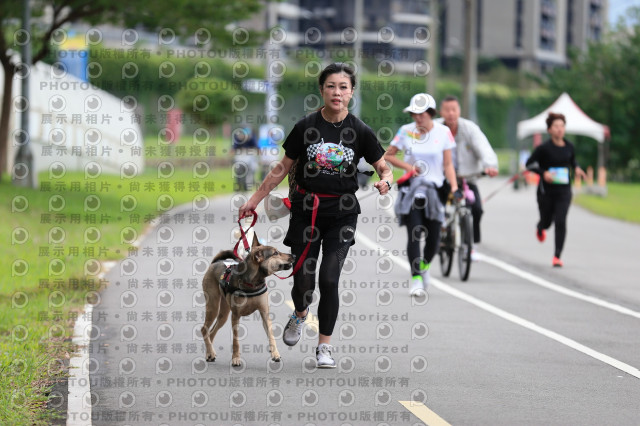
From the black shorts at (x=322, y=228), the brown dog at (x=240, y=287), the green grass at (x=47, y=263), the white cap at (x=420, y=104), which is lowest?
the green grass at (x=47, y=263)

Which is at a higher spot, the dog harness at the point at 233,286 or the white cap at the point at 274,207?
the white cap at the point at 274,207

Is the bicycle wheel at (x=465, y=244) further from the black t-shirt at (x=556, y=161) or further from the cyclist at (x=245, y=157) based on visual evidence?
the cyclist at (x=245, y=157)

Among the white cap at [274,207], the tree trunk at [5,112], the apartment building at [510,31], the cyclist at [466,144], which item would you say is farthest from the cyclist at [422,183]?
the apartment building at [510,31]

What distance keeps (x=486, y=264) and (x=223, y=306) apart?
8.34 metres

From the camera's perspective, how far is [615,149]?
49.3 metres

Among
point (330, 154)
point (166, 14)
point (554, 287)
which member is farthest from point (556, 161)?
point (166, 14)

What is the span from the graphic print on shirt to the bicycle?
5.93 meters

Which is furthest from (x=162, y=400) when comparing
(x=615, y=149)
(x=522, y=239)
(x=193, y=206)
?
(x=615, y=149)

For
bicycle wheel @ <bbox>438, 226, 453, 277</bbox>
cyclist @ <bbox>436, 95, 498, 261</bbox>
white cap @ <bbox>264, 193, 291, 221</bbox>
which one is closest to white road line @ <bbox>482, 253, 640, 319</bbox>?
bicycle wheel @ <bbox>438, 226, 453, 277</bbox>

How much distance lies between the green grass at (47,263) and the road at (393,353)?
0.33 meters

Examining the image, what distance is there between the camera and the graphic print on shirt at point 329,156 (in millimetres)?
8008

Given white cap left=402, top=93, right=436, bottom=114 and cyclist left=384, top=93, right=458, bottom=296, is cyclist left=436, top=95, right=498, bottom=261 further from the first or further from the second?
white cap left=402, top=93, right=436, bottom=114

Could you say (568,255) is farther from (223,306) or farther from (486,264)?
(223,306)

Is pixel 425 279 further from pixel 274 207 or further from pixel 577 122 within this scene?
pixel 577 122
